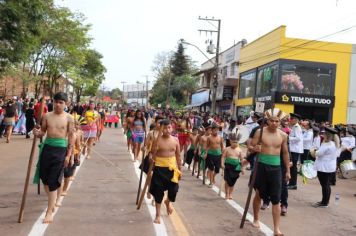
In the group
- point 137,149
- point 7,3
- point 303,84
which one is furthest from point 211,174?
point 303,84

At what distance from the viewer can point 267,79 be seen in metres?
36.6

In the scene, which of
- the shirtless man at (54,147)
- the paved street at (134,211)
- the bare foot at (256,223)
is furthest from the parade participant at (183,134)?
the shirtless man at (54,147)

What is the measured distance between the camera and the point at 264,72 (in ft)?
124

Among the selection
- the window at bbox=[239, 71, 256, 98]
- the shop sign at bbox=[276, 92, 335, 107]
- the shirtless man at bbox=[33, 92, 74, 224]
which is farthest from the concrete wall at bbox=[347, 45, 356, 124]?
the shirtless man at bbox=[33, 92, 74, 224]

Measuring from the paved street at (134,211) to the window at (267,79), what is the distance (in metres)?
21.9

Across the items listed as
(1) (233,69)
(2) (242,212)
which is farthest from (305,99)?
(2) (242,212)

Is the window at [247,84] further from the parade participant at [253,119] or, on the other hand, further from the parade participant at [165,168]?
the parade participant at [165,168]

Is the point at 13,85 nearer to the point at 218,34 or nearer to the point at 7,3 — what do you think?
the point at 218,34

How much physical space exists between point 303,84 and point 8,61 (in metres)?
22.1

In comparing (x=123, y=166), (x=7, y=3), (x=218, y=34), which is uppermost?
(x=218, y=34)

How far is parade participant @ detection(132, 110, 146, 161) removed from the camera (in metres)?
15.5

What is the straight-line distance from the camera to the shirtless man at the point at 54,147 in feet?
23.9

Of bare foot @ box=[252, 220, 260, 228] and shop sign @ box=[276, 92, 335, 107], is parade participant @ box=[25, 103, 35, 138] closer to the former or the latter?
bare foot @ box=[252, 220, 260, 228]

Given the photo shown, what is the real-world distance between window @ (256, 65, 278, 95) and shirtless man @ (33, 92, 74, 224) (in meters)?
27.2
